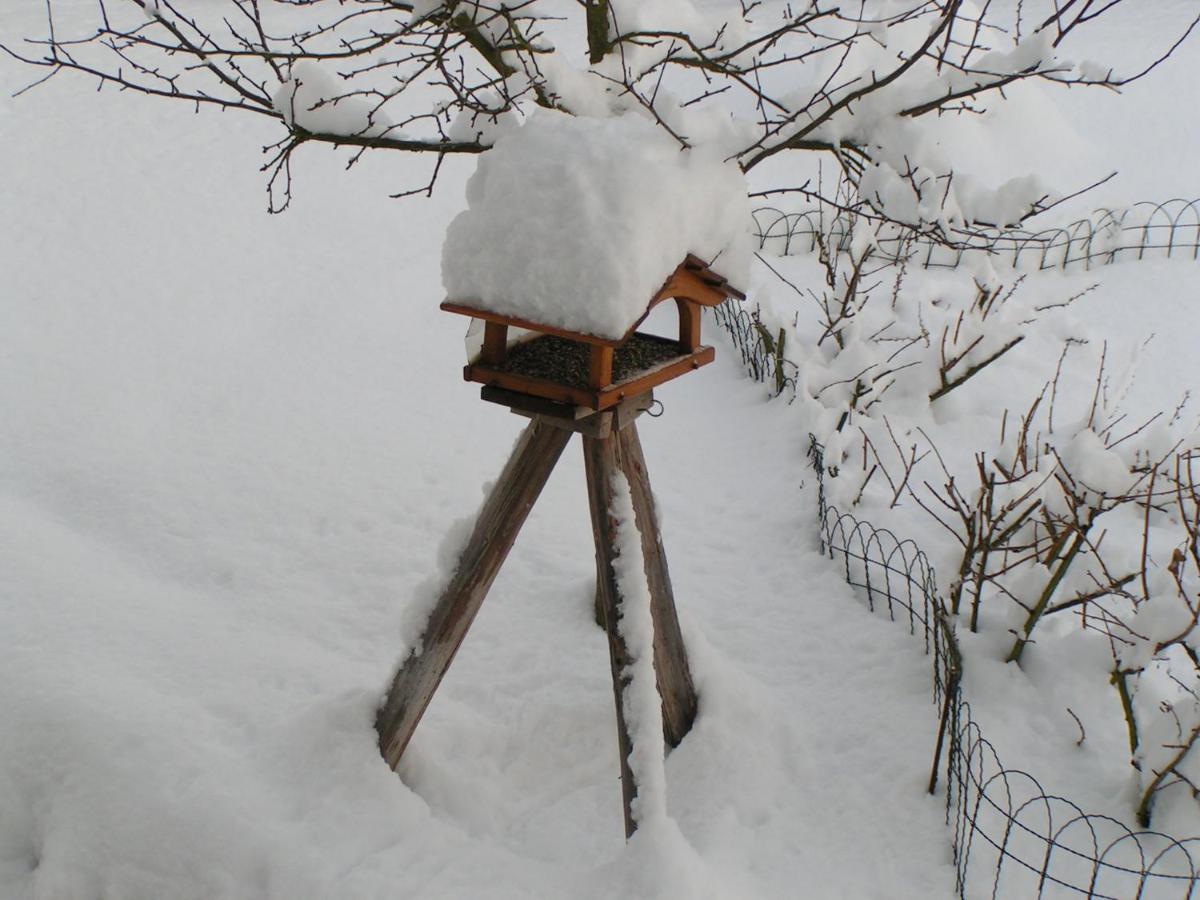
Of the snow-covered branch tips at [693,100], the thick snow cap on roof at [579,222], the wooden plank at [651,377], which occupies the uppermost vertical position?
the snow-covered branch tips at [693,100]

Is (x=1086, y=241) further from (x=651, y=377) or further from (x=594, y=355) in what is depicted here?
(x=594, y=355)

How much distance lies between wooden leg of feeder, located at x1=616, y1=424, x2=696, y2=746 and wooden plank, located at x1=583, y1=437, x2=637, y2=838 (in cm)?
7

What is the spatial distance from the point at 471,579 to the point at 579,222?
1.22 metres

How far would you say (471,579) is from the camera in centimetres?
295

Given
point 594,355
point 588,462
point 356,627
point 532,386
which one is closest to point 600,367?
point 594,355

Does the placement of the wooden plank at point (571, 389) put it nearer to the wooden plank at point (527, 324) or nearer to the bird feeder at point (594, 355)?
the bird feeder at point (594, 355)

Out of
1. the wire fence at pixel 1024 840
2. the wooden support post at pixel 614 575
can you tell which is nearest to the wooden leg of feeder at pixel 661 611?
the wooden support post at pixel 614 575

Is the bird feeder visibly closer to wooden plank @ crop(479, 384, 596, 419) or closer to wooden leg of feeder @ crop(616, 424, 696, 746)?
wooden plank @ crop(479, 384, 596, 419)

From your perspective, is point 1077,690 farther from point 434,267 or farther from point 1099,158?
point 1099,158

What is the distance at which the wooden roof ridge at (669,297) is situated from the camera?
7.37ft

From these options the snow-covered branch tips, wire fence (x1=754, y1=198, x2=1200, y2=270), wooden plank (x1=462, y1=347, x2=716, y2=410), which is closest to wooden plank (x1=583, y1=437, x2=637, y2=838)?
wooden plank (x1=462, y1=347, x2=716, y2=410)

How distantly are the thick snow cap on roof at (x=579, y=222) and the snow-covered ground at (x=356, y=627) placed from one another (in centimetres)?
155

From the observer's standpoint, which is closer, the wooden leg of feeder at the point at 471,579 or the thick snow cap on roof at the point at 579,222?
the thick snow cap on roof at the point at 579,222

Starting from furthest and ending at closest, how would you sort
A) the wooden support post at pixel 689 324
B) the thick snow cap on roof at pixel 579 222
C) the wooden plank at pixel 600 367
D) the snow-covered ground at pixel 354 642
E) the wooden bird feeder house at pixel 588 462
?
the snow-covered ground at pixel 354 642 < the wooden support post at pixel 689 324 < the wooden bird feeder house at pixel 588 462 < the wooden plank at pixel 600 367 < the thick snow cap on roof at pixel 579 222
